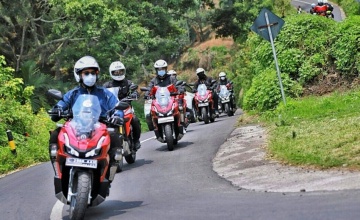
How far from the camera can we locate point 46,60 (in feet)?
128

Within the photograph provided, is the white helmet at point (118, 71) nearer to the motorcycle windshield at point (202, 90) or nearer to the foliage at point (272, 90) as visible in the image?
the foliage at point (272, 90)

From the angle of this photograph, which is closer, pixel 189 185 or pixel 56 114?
pixel 56 114

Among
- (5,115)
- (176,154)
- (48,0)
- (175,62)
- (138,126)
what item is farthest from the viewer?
(175,62)

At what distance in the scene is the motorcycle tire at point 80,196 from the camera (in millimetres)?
8445

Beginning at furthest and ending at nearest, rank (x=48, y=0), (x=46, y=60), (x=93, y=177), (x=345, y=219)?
(x=46, y=60), (x=48, y=0), (x=93, y=177), (x=345, y=219)

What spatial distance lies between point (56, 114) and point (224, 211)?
9.34ft

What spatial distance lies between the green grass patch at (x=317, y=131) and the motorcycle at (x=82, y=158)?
11.6 feet

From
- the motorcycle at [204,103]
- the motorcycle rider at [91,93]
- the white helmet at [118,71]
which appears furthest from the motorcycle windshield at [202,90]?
the motorcycle rider at [91,93]

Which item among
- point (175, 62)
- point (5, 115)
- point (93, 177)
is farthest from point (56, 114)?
point (175, 62)

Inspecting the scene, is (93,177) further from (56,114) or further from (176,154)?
(176,154)

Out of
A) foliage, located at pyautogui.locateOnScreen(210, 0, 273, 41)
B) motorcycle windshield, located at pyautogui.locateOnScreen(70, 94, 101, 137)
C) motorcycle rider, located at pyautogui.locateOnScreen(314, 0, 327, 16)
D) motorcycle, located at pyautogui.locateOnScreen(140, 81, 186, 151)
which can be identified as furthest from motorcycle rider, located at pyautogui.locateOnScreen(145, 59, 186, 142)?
foliage, located at pyautogui.locateOnScreen(210, 0, 273, 41)

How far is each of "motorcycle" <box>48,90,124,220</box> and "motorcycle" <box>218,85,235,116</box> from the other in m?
22.9

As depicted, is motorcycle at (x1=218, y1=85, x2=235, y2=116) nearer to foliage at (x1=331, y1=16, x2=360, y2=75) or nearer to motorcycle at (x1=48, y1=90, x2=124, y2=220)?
foliage at (x1=331, y1=16, x2=360, y2=75)

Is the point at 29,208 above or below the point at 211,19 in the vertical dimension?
below
